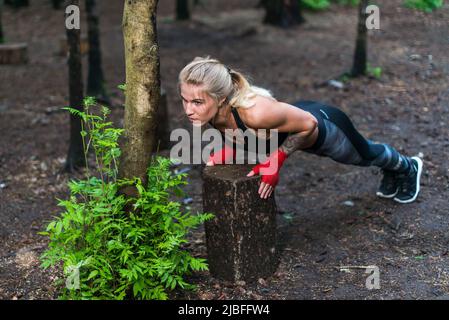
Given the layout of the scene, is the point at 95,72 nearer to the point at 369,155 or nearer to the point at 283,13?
the point at 369,155

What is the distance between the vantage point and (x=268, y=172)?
4035 mm

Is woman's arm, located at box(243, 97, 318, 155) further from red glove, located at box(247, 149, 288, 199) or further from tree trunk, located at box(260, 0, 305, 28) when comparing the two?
tree trunk, located at box(260, 0, 305, 28)

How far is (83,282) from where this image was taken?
3713 mm

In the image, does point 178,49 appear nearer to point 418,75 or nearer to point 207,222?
point 418,75

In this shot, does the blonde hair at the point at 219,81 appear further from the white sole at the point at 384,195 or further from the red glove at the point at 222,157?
the white sole at the point at 384,195

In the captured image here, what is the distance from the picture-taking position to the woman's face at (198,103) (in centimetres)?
390

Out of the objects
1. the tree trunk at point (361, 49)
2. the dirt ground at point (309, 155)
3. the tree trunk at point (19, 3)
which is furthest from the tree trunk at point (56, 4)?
the tree trunk at point (361, 49)

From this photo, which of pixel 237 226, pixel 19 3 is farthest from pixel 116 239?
pixel 19 3

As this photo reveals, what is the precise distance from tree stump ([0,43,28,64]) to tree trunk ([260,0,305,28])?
5.79m

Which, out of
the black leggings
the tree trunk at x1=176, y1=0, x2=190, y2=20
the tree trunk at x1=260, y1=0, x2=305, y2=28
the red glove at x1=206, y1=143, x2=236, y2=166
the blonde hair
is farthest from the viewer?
the tree trunk at x1=176, y1=0, x2=190, y2=20

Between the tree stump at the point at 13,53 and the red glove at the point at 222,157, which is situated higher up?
the tree stump at the point at 13,53

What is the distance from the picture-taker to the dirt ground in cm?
430

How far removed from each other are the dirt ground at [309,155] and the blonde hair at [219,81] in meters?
1.31

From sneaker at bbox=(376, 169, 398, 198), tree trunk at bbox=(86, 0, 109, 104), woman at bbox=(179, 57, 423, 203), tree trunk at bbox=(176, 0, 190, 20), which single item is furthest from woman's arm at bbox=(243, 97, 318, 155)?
tree trunk at bbox=(176, 0, 190, 20)
